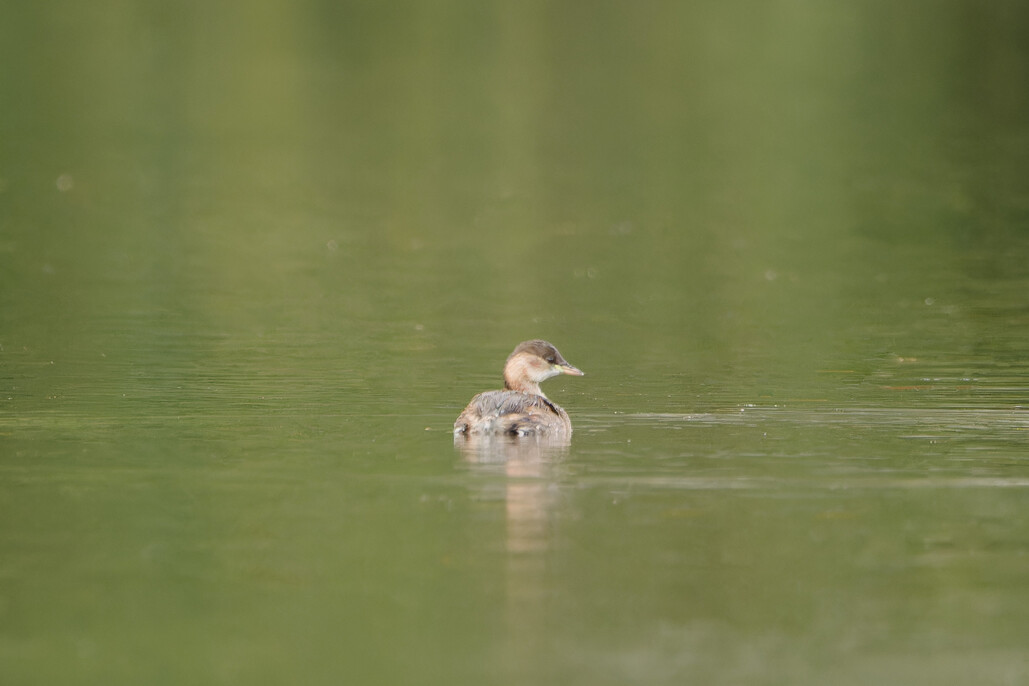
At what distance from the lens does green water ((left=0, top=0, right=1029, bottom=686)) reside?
7.62 metres

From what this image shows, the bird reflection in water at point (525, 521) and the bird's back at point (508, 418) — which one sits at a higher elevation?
the bird's back at point (508, 418)

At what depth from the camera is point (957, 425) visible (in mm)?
11922

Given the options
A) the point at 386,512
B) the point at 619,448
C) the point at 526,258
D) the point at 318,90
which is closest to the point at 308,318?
the point at 526,258

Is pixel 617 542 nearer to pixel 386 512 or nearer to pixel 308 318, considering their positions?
pixel 386 512

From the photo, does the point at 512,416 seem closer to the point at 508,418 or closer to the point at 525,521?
the point at 508,418

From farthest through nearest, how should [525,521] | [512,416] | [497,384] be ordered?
[497,384]
[512,416]
[525,521]

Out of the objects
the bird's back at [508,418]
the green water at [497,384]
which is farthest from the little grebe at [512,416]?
the green water at [497,384]

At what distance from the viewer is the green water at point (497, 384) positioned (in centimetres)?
762

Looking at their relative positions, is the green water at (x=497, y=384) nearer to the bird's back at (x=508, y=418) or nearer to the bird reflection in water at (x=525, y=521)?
the bird reflection in water at (x=525, y=521)

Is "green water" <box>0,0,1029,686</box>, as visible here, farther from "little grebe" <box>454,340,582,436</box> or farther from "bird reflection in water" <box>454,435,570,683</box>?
"little grebe" <box>454,340,582,436</box>

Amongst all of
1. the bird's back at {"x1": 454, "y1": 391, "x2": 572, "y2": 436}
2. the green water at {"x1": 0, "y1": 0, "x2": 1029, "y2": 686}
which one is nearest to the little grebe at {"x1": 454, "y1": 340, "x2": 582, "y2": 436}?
the bird's back at {"x1": 454, "y1": 391, "x2": 572, "y2": 436}

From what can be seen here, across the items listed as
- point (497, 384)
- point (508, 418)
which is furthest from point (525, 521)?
point (497, 384)

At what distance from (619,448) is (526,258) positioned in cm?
1126

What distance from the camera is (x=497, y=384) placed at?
1426 centimetres
